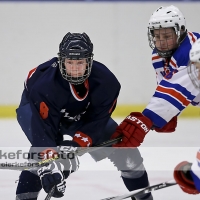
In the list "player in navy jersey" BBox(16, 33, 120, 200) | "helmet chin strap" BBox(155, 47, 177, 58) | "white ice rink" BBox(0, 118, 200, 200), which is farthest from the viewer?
"white ice rink" BBox(0, 118, 200, 200)

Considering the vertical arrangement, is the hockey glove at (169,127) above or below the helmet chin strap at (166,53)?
below

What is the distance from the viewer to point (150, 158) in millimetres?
3914

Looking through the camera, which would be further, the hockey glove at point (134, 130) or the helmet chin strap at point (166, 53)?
the helmet chin strap at point (166, 53)

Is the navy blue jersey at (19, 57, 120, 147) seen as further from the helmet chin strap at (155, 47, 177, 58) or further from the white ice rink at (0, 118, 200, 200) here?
the white ice rink at (0, 118, 200, 200)

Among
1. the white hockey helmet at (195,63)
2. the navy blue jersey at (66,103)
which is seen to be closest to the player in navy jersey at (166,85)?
the navy blue jersey at (66,103)

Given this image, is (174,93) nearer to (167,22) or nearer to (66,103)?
(167,22)

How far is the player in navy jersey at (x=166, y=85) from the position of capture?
111 inches

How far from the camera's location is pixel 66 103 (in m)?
2.82

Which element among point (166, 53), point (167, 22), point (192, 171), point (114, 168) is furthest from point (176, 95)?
point (114, 168)

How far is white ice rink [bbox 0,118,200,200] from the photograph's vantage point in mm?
3242

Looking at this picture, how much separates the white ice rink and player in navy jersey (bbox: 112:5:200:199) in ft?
1.55

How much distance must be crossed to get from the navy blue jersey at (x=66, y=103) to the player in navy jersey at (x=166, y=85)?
129mm

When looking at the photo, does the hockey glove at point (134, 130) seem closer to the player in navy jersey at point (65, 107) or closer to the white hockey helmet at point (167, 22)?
the player in navy jersey at point (65, 107)

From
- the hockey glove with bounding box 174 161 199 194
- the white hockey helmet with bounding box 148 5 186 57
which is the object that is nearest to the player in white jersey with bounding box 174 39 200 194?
the hockey glove with bounding box 174 161 199 194
